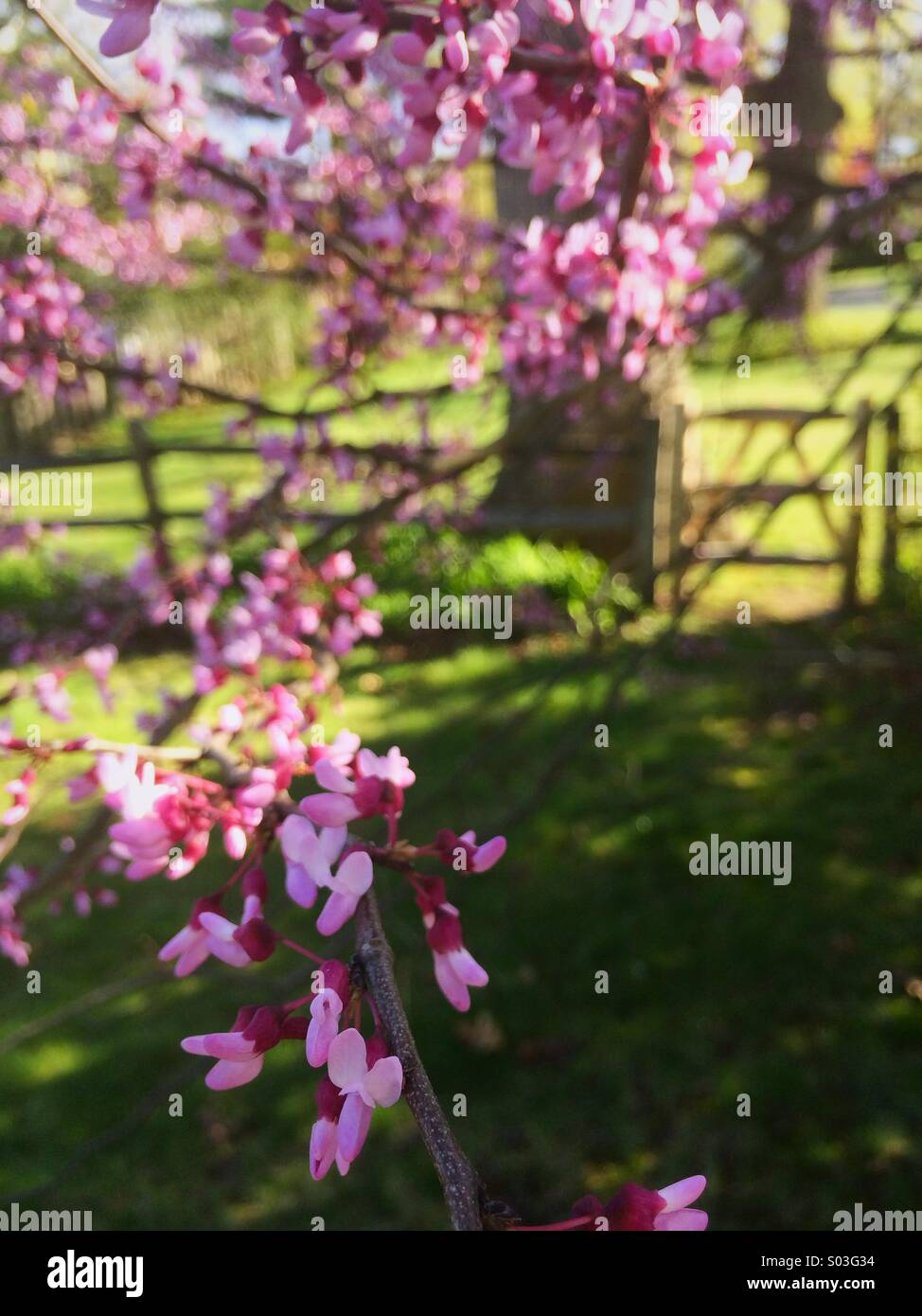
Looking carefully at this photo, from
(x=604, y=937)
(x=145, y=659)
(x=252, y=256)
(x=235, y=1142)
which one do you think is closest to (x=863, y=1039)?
(x=604, y=937)

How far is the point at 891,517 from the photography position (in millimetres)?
6012

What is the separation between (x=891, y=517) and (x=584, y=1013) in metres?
3.88

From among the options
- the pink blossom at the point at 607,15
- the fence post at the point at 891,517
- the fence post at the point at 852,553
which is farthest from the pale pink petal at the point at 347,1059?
the fence post at the point at 852,553

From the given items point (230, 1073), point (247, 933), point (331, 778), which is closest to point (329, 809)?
point (331, 778)

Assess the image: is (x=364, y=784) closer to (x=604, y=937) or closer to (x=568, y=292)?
(x=568, y=292)

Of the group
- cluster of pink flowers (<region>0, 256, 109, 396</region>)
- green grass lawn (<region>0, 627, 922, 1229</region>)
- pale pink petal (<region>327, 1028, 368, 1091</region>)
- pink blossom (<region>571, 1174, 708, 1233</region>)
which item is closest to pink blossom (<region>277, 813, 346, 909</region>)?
pale pink petal (<region>327, 1028, 368, 1091</region>)

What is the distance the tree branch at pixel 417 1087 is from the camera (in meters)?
0.76

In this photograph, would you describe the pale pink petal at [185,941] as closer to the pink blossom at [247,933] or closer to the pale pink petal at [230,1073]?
the pink blossom at [247,933]

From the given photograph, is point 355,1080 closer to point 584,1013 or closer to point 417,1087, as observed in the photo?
point 417,1087

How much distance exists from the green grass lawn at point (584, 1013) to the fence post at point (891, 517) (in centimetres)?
127

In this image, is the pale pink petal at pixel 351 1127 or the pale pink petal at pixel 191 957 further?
the pale pink petal at pixel 191 957

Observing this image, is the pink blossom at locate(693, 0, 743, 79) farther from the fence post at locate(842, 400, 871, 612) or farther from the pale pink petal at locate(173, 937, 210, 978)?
the fence post at locate(842, 400, 871, 612)

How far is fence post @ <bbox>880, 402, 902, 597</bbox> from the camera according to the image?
235 inches

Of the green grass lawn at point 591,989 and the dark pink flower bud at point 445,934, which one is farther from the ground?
the dark pink flower bud at point 445,934
